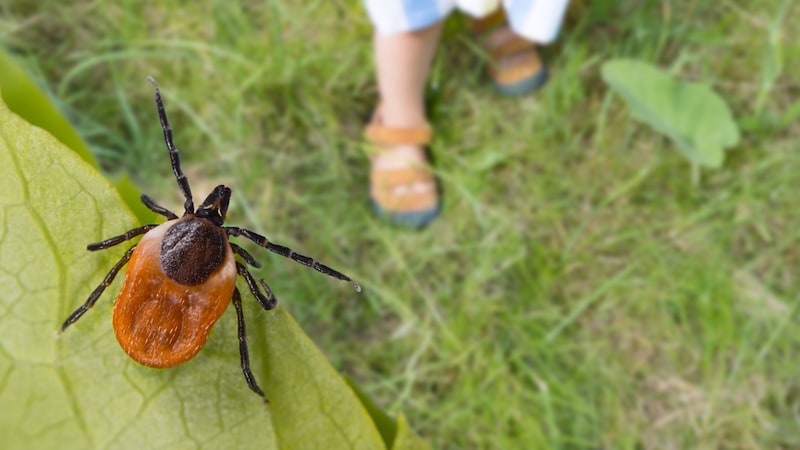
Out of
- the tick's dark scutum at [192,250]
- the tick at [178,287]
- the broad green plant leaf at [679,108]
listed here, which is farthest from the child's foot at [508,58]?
the tick's dark scutum at [192,250]

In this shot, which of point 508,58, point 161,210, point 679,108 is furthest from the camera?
point 508,58

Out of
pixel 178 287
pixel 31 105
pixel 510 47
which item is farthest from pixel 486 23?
pixel 31 105

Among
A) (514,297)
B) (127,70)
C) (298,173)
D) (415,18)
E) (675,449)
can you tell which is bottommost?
(675,449)

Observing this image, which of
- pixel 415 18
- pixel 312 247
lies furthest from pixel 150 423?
pixel 312 247

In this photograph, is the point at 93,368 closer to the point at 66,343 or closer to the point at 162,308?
the point at 66,343

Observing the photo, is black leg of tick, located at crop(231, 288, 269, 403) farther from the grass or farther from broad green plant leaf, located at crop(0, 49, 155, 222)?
the grass

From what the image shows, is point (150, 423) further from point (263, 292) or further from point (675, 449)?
point (675, 449)
